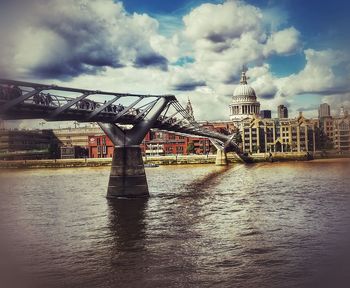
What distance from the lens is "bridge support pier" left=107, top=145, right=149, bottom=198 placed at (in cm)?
3803

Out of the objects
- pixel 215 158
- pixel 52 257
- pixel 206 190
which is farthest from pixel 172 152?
pixel 52 257

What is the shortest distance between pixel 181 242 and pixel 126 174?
61.8 feet

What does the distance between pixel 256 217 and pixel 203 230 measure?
4.49 m

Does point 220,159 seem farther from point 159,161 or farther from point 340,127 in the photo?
point 340,127

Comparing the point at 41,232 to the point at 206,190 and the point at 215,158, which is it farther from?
the point at 215,158

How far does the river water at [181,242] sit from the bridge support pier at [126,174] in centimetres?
245

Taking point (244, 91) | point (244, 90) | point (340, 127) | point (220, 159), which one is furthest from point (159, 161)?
point (340, 127)

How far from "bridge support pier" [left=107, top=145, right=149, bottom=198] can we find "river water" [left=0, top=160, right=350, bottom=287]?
245 centimetres

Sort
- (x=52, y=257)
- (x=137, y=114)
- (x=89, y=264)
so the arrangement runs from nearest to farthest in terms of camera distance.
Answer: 1. (x=89, y=264)
2. (x=52, y=257)
3. (x=137, y=114)

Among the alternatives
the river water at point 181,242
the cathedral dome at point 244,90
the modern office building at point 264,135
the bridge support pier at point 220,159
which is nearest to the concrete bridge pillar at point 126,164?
the river water at point 181,242

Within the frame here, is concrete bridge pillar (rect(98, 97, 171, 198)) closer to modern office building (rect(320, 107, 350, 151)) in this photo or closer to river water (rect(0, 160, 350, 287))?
river water (rect(0, 160, 350, 287))

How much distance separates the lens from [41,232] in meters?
23.4

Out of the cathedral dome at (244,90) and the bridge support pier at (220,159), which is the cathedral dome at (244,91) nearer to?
the cathedral dome at (244,90)

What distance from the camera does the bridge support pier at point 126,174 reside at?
3803cm
